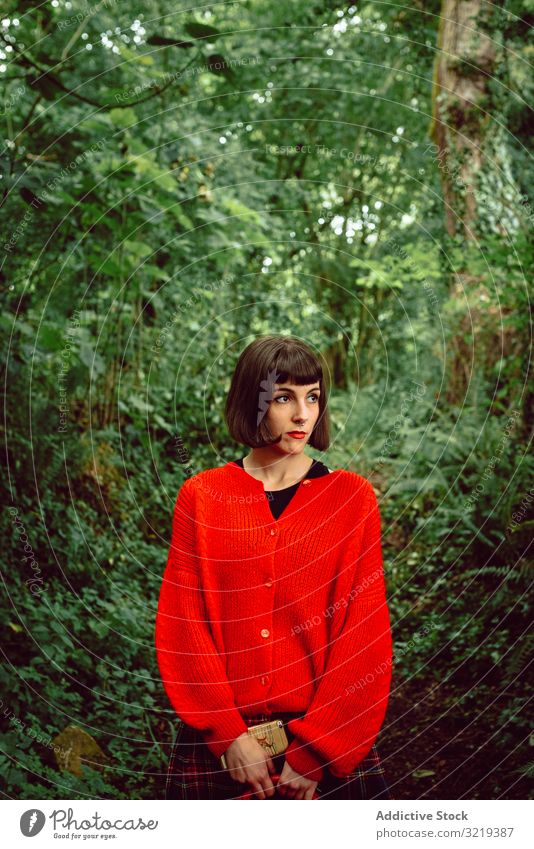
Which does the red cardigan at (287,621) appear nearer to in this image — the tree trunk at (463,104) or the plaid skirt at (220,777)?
the plaid skirt at (220,777)

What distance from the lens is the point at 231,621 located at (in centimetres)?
206

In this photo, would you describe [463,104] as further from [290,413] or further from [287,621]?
[287,621]

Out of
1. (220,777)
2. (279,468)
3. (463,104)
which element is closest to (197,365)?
(463,104)

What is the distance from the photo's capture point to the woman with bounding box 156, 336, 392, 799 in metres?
1.92

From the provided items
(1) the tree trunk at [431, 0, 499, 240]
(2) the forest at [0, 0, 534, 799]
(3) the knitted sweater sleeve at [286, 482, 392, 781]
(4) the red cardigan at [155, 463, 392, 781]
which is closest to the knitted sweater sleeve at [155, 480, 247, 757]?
(4) the red cardigan at [155, 463, 392, 781]

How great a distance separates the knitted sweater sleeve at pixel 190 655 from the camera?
193 centimetres

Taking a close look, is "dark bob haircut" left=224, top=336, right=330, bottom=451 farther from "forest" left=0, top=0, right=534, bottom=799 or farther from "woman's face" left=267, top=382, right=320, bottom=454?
"forest" left=0, top=0, right=534, bottom=799

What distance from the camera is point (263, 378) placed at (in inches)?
82.0

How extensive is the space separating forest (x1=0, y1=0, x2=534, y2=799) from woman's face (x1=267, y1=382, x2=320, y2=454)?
152 cm

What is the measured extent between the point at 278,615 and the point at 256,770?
395 mm

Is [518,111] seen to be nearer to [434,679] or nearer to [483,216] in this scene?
[483,216]

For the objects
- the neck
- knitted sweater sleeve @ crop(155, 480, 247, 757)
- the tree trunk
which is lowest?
knitted sweater sleeve @ crop(155, 480, 247, 757)

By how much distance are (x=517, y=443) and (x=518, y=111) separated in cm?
285

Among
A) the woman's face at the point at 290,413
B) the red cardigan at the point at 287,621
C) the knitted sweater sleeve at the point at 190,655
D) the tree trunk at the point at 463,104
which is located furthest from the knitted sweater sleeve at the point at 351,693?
the tree trunk at the point at 463,104
